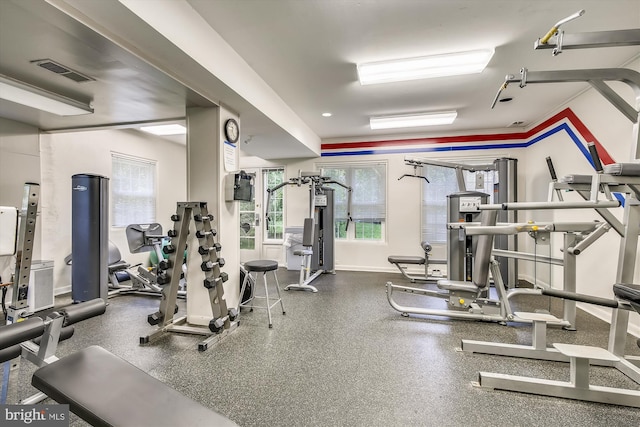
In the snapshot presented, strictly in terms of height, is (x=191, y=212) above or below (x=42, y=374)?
above

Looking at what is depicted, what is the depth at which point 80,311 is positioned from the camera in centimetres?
139

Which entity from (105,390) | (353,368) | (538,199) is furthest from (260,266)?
(538,199)

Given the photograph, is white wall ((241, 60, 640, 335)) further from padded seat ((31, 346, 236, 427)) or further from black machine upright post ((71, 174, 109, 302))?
padded seat ((31, 346, 236, 427))

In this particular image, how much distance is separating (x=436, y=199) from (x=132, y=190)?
5.74m

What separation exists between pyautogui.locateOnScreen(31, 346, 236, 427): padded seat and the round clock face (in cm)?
232

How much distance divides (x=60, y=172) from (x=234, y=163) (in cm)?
300

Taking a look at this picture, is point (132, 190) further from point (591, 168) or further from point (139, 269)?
point (591, 168)

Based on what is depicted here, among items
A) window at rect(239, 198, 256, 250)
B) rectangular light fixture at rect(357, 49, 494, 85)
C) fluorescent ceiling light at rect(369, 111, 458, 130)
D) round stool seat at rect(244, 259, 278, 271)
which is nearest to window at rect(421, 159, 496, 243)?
fluorescent ceiling light at rect(369, 111, 458, 130)

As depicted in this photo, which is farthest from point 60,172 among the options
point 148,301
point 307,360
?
point 307,360

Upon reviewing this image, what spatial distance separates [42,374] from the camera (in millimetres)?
1164

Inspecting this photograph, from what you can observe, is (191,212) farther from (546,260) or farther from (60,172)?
(546,260)

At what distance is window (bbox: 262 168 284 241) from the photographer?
641 centimetres

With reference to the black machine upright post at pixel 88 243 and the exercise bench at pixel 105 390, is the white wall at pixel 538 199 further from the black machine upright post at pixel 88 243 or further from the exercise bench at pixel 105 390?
the exercise bench at pixel 105 390

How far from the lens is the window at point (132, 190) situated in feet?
16.1
